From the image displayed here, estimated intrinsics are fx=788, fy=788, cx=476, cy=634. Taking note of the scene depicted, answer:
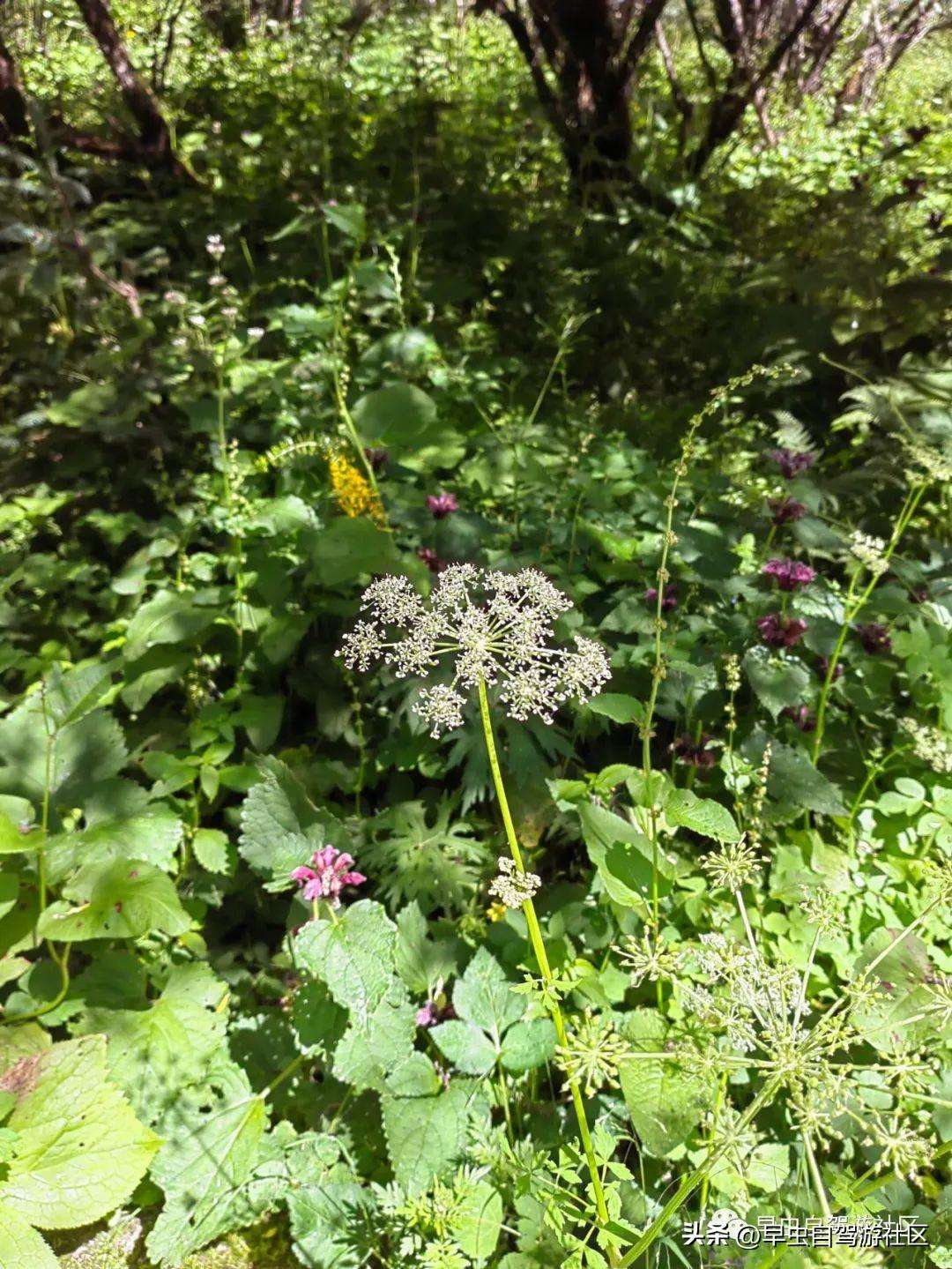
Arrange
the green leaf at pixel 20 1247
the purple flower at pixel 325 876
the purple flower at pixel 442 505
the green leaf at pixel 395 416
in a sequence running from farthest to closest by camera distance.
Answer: the green leaf at pixel 395 416
the purple flower at pixel 442 505
the purple flower at pixel 325 876
the green leaf at pixel 20 1247

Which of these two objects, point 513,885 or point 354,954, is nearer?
point 513,885

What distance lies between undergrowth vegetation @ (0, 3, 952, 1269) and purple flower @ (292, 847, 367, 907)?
0.01m

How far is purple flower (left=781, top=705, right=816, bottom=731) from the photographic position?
1951 millimetres

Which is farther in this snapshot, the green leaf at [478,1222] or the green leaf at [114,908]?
the green leaf at [114,908]

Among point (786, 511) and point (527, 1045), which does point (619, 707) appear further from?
point (786, 511)

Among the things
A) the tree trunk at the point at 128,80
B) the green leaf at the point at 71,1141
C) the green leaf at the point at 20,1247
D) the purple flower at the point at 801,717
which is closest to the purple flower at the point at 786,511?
the purple flower at the point at 801,717

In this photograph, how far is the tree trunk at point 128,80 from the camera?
4.38m

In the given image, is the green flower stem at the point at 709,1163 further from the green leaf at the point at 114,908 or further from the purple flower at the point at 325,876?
the green leaf at the point at 114,908

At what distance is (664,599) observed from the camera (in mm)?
1949

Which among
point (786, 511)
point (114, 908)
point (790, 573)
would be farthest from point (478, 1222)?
point (786, 511)

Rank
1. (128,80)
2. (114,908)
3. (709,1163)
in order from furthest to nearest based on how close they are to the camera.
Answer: (128,80), (114,908), (709,1163)

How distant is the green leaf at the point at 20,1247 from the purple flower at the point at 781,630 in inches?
69.2

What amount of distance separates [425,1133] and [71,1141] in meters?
0.60

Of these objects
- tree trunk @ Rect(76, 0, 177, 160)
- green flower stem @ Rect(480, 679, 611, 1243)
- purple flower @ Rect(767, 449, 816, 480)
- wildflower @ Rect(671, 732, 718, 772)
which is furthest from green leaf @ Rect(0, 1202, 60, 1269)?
tree trunk @ Rect(76, 0, 177, 160)
